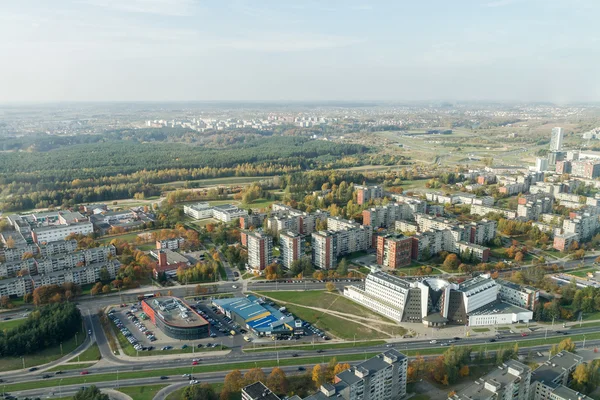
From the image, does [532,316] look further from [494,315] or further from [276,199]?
[276,199]

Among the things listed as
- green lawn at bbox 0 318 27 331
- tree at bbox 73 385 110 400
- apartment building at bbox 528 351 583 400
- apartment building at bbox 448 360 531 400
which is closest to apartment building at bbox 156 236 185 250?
green lawn at bbox 0 318 27 331

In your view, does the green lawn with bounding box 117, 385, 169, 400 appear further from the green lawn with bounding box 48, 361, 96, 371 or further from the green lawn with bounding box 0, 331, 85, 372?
the green lawn with bounding box 0, 331, 85, 372

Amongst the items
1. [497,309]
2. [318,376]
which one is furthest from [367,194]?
[318,376]

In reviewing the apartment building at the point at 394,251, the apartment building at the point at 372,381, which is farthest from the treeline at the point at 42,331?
the apartment building at the point at 394,251

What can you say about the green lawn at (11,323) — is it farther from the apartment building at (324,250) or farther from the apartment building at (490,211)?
the apartment building at (490,211)

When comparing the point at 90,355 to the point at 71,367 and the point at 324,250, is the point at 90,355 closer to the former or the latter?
the point at 71,367

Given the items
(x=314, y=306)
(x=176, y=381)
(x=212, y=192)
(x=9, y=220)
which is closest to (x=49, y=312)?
(x=176, y=381)
